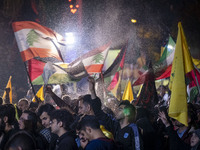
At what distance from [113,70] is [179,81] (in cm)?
416

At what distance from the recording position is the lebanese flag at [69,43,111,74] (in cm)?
813

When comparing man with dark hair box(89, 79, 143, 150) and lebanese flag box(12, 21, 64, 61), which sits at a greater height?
lebanese flag box(12, 21, 64, 61)

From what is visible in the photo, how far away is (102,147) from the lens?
9.37ft

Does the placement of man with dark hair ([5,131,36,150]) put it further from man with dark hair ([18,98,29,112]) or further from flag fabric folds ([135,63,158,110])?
man with dark hair ([18,98,29,112])

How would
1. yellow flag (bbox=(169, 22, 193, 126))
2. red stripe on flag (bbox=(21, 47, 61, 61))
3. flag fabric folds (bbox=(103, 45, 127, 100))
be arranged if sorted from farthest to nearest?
1. flag fabric folds (bbox=(103, 45, 127, 100))
2. red stripe on flag (bbox=(21, 47, 61, 61))
3. yellow flag (bbox=(169, 22, 193, 126))

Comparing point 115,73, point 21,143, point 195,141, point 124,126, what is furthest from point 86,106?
point 115,73

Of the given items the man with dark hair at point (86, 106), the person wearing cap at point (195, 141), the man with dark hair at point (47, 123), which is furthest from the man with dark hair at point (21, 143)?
the person wearing cap at point (195, 141)

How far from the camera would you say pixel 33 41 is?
7.52 m

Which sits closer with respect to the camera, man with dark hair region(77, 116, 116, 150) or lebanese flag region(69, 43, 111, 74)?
man with dark hair region(77, 116, 116, 150)

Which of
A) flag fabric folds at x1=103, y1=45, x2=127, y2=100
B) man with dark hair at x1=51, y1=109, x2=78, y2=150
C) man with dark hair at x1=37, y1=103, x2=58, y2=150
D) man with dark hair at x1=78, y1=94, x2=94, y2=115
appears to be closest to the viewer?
man with dark hair at x1=51, y1=109, x2=78, y2=150

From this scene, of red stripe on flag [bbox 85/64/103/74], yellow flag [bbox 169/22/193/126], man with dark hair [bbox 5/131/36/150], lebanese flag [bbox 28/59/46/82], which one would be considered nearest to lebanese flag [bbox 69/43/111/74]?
red stripe on flag [bbox 85/64/103/74]

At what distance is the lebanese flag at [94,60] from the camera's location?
813cm

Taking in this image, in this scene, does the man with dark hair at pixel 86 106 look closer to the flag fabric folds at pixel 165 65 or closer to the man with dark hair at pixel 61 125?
the man with dark hair at pixel 61 125

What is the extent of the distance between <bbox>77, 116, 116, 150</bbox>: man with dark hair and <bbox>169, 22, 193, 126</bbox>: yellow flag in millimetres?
1735
